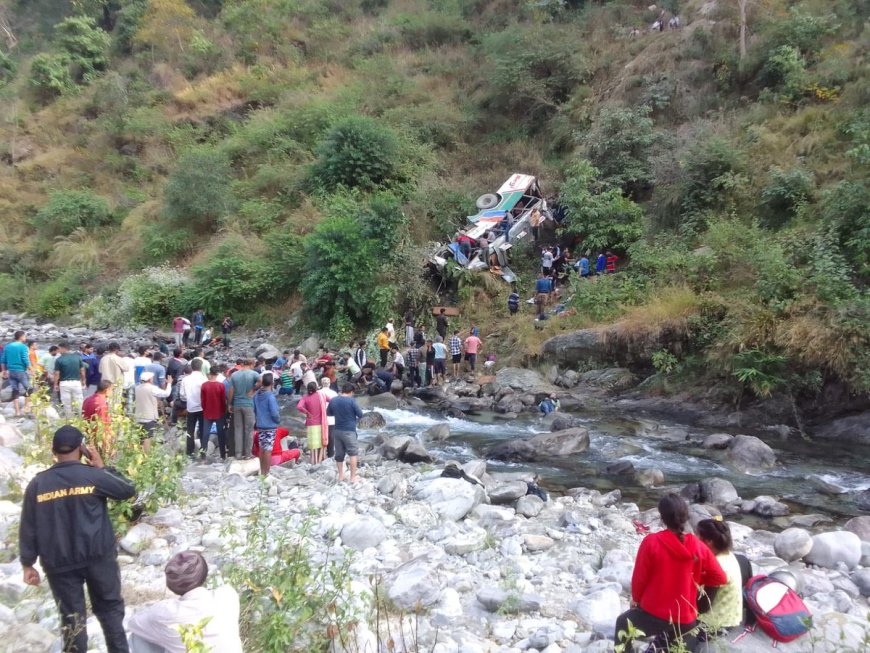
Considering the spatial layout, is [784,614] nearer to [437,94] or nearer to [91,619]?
[91,619]

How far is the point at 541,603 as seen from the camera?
508cm

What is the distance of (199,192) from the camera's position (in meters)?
25.9

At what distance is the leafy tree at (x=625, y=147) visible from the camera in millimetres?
20000

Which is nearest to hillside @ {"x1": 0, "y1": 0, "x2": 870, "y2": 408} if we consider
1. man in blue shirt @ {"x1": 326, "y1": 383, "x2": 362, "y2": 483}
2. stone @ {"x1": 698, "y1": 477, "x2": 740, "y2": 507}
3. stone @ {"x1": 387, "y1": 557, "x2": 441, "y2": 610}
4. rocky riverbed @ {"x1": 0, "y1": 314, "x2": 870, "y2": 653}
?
stone @ {"x1": 698, "y1": 477, "x2": 740, "y2": 507}

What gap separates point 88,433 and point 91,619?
2.39 m

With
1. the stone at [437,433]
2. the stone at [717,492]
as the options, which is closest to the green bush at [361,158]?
the stone at [437,433]

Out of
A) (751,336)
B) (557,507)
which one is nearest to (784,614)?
(557,507)

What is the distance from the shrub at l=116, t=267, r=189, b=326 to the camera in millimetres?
23438

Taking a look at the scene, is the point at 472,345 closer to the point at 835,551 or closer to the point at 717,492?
the point at 717,492

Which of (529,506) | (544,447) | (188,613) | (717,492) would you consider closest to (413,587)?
(188,613)

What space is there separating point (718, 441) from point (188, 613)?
10.0 metres

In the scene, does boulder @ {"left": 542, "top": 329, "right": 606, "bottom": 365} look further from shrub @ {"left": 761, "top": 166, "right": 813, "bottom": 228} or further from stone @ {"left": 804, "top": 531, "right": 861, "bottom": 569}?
stone @ {"left": 804, "top": 531, "right": 861, "bottom": 569}

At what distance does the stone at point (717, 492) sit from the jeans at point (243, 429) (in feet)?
20.1

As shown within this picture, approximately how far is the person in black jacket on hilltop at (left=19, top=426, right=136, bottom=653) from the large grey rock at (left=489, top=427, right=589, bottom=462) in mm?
7717
